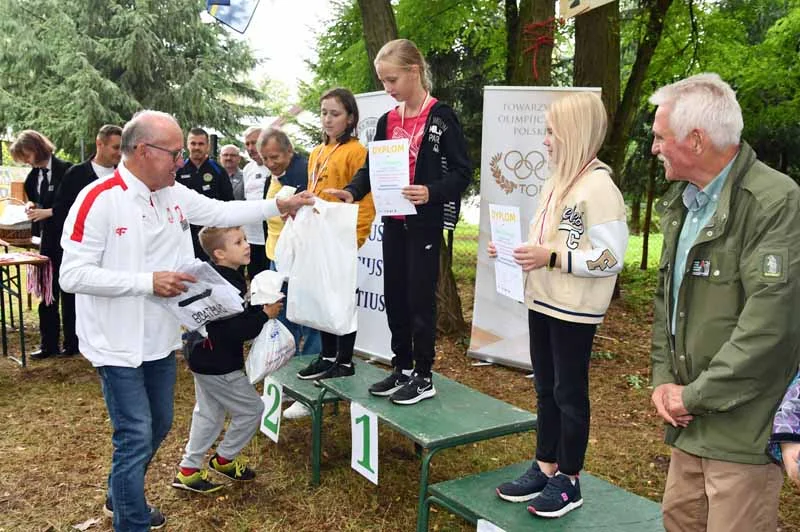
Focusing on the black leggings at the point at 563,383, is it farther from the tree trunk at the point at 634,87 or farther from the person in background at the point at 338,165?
the tree trunk at the point at 634,87

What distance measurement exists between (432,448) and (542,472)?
485mm

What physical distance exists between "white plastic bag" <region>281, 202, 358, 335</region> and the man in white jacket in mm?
793

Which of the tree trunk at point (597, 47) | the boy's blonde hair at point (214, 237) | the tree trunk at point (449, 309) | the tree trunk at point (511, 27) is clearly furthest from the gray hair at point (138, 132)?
the tree trunk at point (511, 27)

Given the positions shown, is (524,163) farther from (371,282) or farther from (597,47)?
(597,47)

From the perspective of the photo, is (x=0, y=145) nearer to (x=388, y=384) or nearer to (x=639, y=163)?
(x=639, y=163)

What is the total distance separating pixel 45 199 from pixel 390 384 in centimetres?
402

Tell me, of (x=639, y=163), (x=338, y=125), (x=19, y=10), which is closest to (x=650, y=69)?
(x=639, y=163)

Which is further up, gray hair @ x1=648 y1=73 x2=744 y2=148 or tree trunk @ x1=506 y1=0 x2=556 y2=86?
tree trunk @ x1=506 y1=0 x2=556 y2=86

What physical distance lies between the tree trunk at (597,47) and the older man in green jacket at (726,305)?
5.68 m

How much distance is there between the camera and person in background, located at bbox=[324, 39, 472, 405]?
320 centimetres

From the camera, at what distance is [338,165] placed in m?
3.96

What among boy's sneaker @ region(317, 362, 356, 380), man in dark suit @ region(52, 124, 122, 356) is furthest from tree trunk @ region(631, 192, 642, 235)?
boy's sneaker @ region(317, 362, 356, 380)

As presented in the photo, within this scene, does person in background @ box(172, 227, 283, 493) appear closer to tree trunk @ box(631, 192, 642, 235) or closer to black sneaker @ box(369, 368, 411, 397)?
black sneaker @ box(369, 368, 411, 397)

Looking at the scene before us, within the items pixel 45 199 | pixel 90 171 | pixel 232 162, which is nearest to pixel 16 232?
pixel 45 199
